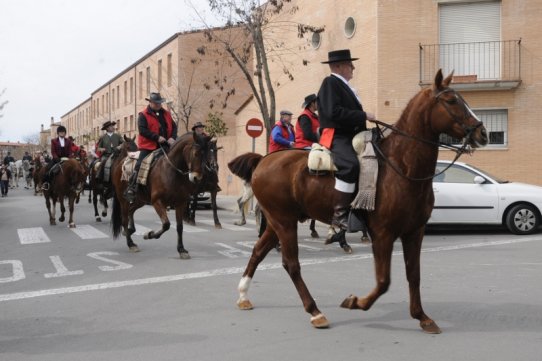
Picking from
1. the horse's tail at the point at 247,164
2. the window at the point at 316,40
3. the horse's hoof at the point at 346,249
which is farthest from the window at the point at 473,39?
the horse's tail at the point at 247,164

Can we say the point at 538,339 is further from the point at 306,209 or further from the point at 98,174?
the point at 98,174

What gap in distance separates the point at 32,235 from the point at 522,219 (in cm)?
1074

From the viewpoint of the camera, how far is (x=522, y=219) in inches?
516

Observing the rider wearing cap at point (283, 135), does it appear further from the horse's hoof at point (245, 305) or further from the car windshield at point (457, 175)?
the horse's hoof at point (245, 305)

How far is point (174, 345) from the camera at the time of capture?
16.6 ft

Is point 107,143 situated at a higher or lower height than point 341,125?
higher

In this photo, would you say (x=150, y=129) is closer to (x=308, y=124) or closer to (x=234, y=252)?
(x=234, y=252)

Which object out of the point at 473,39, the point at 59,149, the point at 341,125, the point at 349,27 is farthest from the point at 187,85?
the point at 341,125

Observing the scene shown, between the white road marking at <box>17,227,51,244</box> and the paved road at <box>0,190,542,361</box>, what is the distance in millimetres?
Answer: 1017

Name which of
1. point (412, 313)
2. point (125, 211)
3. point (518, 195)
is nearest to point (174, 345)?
point (412, 313)

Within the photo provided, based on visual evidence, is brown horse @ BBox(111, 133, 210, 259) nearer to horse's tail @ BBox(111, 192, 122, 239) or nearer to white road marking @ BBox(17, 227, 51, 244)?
horse's tail @ BBox(111, 192, 122, 239)

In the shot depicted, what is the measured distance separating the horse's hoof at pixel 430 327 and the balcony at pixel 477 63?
15225 millimetres

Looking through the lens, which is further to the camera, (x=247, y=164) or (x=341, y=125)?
(x=247, y=164)

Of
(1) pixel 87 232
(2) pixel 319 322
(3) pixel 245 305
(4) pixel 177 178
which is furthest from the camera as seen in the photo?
(1) pixel 87 232
